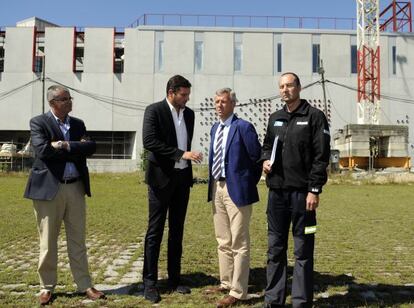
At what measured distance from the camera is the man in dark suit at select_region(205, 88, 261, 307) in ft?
14.8

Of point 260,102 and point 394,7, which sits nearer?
point 260,102

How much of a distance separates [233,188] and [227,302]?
1.04 metres

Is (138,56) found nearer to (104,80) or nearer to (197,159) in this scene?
(104,80)

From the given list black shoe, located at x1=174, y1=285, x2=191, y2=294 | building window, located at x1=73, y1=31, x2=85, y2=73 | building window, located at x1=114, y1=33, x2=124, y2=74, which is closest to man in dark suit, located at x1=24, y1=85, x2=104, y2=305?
black shoe, located at x1=174, y1=285, x2=191, y2=294

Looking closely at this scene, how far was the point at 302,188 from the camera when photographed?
4086 millimetres

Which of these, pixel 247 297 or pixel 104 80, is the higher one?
pixel 104 80

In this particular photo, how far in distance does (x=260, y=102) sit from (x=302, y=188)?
129 ft

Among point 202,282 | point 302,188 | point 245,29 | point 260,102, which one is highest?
point 245,29

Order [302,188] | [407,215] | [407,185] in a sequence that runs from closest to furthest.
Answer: [302,188] → [407,215] → [407,185]

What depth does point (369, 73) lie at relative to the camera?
41.7 m

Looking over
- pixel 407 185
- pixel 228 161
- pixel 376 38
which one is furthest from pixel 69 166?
pixel 376 38

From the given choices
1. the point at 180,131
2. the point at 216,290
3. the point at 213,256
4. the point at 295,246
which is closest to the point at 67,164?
the point at 180,131

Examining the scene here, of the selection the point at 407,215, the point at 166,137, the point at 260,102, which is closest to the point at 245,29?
the point at 260,102

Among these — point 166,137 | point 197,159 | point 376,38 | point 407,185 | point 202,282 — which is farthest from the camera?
point 376,38
